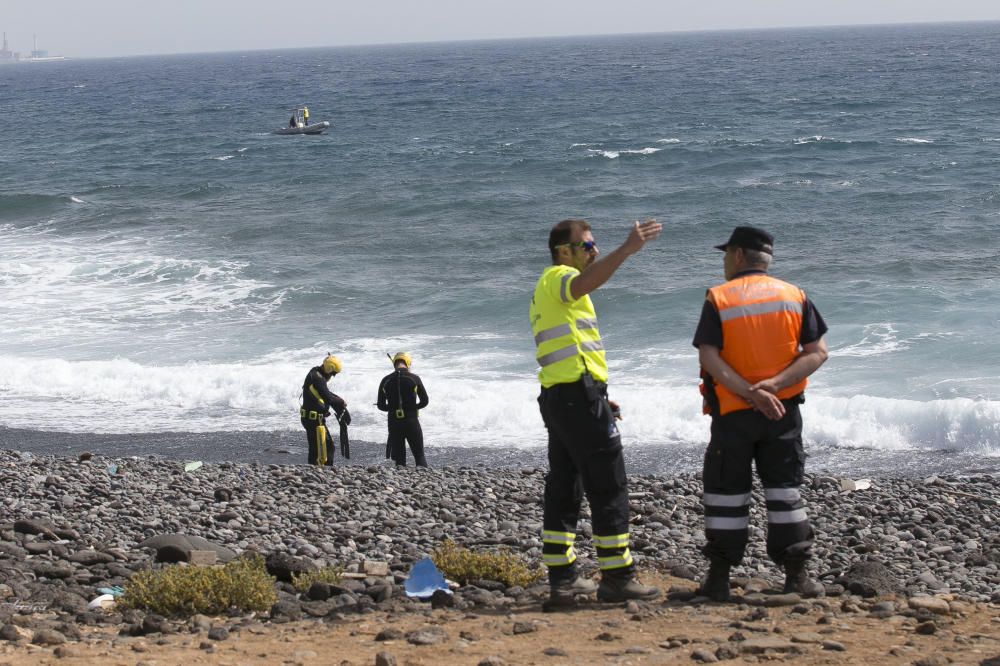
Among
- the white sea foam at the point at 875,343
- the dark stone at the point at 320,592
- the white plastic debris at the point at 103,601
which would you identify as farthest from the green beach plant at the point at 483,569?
the white sea foam at the point at 875,343

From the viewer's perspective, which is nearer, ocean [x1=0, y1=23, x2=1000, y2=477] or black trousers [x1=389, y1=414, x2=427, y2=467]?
black trousers [x1=389, y1=414, x2=427, y2=467]

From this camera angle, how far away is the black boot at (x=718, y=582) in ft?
20.6

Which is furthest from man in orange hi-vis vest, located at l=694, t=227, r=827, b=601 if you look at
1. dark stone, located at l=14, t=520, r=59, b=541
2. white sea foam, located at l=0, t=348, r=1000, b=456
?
white sea foam, located at l=0, t=348, r=1000, b=456

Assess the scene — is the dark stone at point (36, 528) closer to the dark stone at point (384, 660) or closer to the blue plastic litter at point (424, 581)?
the blue plastic litter at point (424, 581)

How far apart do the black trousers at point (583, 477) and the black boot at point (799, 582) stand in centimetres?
78

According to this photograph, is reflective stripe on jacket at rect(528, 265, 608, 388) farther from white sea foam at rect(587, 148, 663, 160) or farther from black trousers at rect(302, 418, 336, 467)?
white sea foam at rect(587, 148, 663, 160)

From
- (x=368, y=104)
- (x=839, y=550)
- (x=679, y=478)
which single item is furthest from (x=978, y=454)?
(x=368, y=104)

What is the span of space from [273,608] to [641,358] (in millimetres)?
13462

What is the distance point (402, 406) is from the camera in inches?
510

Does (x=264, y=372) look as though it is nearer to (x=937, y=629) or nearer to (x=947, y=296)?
(x=947, y=296)

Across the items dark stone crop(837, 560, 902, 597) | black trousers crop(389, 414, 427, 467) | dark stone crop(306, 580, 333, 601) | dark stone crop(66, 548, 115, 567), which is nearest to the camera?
dark stone crop(837, 560, 902, 597)

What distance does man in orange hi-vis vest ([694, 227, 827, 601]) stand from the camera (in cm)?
601

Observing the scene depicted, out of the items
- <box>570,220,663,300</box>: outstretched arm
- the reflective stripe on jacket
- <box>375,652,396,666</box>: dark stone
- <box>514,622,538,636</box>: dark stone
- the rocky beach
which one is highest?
<box>570,220,663,300</box>: outstretched arm

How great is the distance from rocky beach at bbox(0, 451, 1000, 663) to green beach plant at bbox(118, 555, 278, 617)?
0.28 ft
